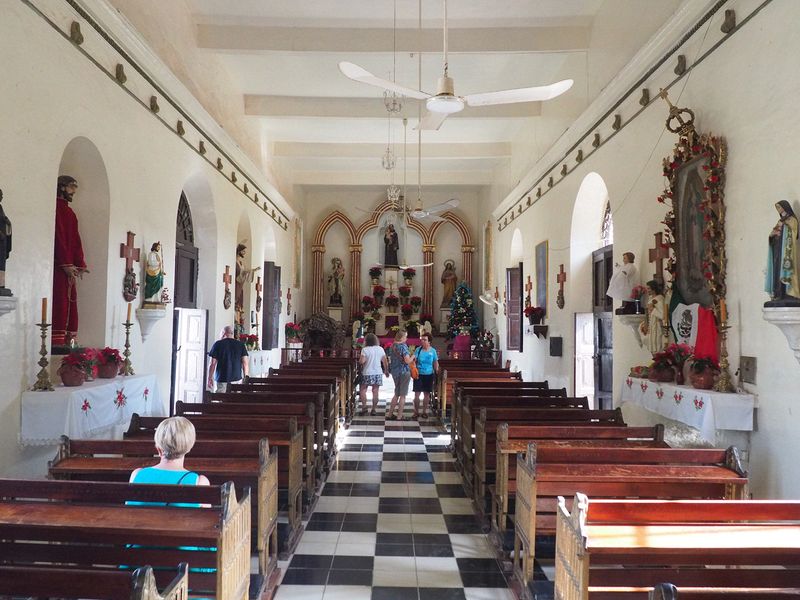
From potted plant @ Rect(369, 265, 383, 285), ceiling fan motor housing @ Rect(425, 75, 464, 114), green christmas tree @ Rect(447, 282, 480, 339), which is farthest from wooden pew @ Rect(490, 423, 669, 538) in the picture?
potted plant @ Rect(369, 265, 383, 285)

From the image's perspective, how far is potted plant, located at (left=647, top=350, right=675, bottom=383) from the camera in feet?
19.9

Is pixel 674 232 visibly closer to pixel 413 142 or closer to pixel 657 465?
pixel 657 465

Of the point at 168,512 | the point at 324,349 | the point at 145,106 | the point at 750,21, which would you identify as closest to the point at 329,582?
the point at 168,512

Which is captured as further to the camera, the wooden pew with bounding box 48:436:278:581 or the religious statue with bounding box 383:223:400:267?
the religious statue with bounding box 383:223:400:267

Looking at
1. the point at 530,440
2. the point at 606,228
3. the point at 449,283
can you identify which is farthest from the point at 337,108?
the point at 449,283

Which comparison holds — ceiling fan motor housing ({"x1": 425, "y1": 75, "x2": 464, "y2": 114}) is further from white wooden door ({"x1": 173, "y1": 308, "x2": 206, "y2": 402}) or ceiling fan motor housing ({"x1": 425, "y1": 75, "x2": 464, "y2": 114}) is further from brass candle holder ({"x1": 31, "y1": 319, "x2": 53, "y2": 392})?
white wooden door ({"x1": 173, "y1": 308, "x2": 206, "y2": 402})

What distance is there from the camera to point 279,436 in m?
5.43

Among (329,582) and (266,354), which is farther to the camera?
(266,354)

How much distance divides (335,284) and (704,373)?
1677 centimetres

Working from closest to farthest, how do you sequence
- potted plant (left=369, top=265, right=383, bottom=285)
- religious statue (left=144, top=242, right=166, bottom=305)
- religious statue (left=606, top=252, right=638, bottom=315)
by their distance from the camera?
religious statue (left=606, top=252, right=638, bottom=315), religious statue (left=144, top=242, right=166, bottom=305), potted plant (left=369, top=265, right=383, bottom=285)

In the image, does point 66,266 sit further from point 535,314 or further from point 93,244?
point 535,314

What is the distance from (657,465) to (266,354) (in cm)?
1176

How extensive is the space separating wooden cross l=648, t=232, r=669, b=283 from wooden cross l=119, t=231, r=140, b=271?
5.91m

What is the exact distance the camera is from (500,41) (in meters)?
9.06
